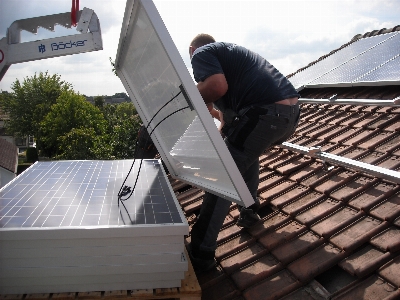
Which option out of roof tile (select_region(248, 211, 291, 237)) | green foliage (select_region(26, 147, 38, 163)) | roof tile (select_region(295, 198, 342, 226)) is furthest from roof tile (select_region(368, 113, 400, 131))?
green foliage (select_region(26, 147, 38, 163))

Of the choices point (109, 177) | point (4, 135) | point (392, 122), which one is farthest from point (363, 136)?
point (4, 135)

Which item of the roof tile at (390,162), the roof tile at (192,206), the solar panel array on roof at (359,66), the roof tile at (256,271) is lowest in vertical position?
the roof tile at (192,206)

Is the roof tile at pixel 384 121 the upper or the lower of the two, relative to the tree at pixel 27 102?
upper

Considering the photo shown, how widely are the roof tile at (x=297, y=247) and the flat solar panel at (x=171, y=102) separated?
2.01 ft

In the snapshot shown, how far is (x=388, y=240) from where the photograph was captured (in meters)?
2.21

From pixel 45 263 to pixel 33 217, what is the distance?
317mm

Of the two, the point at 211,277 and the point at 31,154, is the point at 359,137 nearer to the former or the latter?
the point at 211,277

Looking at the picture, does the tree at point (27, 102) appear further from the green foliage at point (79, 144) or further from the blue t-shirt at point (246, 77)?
the blue t-shirt at point (246, 77)

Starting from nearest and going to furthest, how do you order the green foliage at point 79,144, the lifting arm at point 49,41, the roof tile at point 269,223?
the roof tile at point 269,223 < the lifting arm at point 49,41 < the green foliage at point 79,144

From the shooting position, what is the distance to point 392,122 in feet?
12.1

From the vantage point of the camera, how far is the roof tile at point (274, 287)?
86.0 inches

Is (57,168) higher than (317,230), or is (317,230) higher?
(317,230)

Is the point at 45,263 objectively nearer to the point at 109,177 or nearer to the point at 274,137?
the point at 109,177

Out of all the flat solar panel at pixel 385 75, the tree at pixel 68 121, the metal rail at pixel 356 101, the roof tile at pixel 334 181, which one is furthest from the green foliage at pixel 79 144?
the roof tile at pixel 334 181
